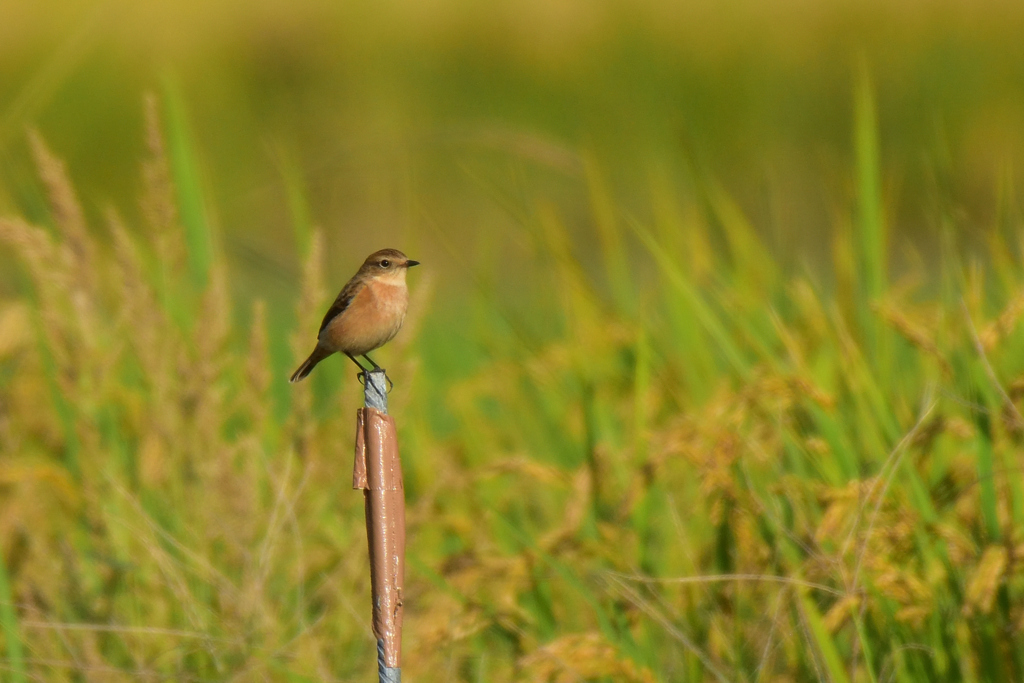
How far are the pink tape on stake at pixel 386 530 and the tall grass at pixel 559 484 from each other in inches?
21.6

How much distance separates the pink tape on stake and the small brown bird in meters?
0.84

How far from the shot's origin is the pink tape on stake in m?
1.24

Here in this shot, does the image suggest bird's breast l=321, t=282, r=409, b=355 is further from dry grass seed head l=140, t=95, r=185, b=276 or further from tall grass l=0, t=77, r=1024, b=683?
dry grass seed head l=140, t=95, r=185, b=276

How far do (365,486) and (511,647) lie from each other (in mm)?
1090

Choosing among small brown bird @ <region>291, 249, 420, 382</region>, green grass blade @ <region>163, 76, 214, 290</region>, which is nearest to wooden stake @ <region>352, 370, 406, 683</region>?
small brown bird @ <region>291, 249, 420, 382</region>

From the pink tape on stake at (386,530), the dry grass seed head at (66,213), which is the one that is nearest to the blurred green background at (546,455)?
the dry grass seed head at (66,213)

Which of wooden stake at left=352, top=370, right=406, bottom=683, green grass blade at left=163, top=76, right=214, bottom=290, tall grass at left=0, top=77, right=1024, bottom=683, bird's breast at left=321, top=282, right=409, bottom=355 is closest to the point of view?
wooden stake at left=352, top=370, right=406, bottom=683

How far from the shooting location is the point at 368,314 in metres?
2.21

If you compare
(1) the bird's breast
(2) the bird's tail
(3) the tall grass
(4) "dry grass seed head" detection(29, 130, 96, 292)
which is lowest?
(3) the tall grass

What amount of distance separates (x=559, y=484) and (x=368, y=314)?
53 centimetres

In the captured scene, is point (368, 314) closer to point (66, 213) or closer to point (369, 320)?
point (369, 320)

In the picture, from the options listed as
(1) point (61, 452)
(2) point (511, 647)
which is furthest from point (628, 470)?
(1) point (61, 452)

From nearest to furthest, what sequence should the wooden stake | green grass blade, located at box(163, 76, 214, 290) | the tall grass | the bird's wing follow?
the wooden stake
the tall grass
the bird's wing
green grass blade, located at box(163, 76, 214, 290)

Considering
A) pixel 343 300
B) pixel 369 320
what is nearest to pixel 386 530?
pixel 369 320
